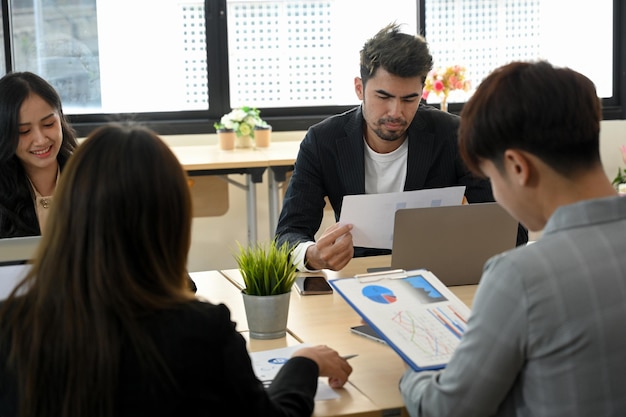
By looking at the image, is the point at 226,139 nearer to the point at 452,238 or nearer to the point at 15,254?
the point at 452,238

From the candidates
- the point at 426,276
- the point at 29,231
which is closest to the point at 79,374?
the point at 426,276

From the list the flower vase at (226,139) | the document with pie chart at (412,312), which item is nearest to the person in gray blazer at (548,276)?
the document with pie chart at (412,312)

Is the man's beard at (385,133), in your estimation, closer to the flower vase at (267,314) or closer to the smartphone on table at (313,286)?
the smartphone on table at (313,286)

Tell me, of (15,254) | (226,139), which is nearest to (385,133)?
(15,254)

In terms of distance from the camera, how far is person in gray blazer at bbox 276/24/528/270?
259cm

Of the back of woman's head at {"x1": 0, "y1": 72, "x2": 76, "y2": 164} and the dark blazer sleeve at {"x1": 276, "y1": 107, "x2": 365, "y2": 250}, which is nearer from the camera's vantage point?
the back of woman's head at {"x1": 0, "y1": 72, "x2": 76, "y2": 164}

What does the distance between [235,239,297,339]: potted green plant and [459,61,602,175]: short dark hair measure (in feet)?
1.94

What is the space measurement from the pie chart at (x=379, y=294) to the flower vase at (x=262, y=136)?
3.09m

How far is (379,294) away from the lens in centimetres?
167

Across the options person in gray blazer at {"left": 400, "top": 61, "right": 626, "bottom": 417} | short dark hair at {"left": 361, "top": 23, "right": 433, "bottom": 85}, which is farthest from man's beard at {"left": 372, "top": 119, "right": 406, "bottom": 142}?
person in gray blazer at {"left": 400, "top": 61, "right": 626, "bottom": 417}

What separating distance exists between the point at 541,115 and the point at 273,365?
70 centimetres

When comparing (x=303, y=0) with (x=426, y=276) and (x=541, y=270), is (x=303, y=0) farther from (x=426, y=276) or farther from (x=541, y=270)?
(x=541, y=270)

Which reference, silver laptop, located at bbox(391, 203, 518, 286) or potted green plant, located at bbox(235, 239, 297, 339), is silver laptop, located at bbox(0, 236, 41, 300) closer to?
potted green plant, located at bbox(235, 239, 297, 339)

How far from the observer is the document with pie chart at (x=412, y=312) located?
4.92 feet
